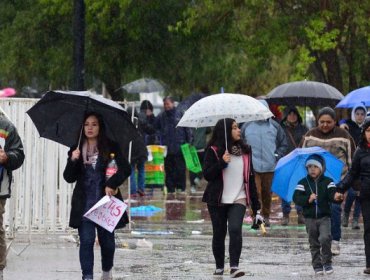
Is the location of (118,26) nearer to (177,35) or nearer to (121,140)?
(177,35)

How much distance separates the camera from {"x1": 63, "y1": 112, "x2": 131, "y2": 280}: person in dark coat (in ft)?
38.1

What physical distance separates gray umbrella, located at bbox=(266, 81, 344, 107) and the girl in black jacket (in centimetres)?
769

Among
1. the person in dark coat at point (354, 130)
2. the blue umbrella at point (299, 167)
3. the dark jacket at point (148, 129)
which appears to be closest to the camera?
the blue umbrella at point (299, 167)

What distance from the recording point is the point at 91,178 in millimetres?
11711

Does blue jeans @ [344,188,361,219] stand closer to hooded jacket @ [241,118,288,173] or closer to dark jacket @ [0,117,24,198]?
hooded jacket @ [241,118,288,173]

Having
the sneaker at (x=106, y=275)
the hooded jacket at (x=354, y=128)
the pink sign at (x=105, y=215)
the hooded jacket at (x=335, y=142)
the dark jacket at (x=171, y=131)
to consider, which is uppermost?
the dark jacket at (x=171, y=131)

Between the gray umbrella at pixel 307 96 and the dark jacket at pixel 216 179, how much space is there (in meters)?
7.79

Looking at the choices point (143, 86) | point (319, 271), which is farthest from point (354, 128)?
point (143, 86)

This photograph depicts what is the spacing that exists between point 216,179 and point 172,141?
42.8 ft

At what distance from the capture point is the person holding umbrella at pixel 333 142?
597 inches

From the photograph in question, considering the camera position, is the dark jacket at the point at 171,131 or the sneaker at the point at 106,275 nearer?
the sneaker at the point at 106,275

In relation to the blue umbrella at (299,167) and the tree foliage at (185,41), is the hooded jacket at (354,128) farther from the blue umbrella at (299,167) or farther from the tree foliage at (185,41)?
the tree foliage at (185,41)

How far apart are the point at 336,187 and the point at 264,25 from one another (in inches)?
611

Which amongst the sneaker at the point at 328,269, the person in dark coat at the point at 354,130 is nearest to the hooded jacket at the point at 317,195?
the sneaker at the point at 328,269
